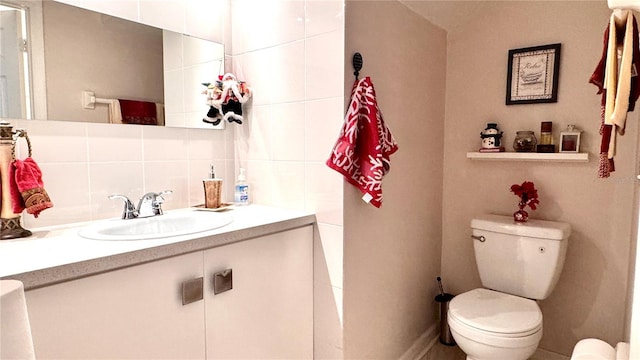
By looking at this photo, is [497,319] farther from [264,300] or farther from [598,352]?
[264,300]

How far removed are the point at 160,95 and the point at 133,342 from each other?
103 centimetres

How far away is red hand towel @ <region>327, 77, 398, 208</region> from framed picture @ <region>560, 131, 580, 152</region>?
3.33 feet

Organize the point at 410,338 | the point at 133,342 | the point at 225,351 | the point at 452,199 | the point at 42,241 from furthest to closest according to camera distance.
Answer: the point at 452,199 < the point at 410,338 < the point at 225,351 < the point at 42,241 < the point at 133,342

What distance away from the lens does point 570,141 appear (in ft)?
5.87

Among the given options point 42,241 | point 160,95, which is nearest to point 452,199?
point 160,95

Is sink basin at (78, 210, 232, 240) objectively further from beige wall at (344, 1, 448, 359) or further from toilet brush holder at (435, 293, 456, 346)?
toilet brush holder at (435, 293, 456, 346)

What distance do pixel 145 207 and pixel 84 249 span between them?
48 cm

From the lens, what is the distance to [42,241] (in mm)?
1105

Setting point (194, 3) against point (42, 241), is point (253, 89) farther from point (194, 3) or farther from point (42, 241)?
point (42, 241)

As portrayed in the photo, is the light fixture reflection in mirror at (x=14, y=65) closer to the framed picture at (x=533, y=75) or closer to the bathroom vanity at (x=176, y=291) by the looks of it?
the bathroom vanity at (x=176, y=291)

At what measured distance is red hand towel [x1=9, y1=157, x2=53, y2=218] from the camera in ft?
3.65

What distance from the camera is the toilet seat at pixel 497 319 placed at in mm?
1472

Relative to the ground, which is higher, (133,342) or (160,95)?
(160,95)

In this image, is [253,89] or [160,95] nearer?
[160,95]
